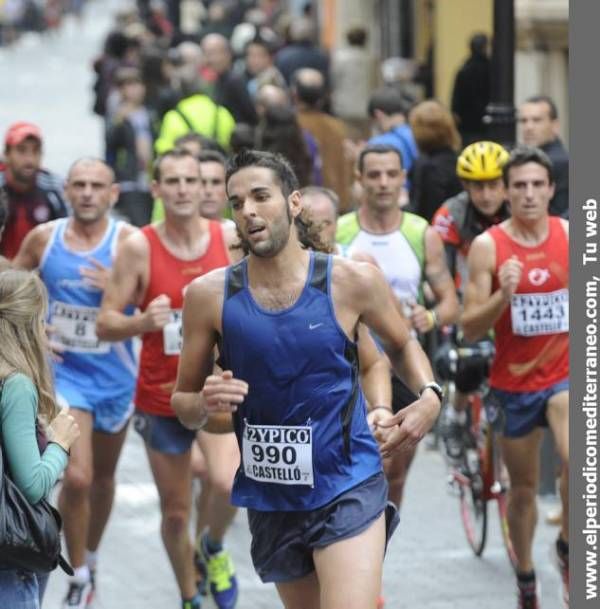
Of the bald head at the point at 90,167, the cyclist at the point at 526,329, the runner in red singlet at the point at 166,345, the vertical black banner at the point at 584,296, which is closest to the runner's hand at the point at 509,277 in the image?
the cyclist at the point at 526,329

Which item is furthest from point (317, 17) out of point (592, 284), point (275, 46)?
point (592, 284)

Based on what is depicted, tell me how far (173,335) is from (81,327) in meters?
0.63

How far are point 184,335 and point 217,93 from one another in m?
9.90

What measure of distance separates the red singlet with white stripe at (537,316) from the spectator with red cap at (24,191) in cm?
271

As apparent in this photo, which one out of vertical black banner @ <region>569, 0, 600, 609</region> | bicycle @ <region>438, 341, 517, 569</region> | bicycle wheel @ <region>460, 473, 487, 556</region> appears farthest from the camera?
bicycle wheel @ <region>460, 473, 487, 556</region>

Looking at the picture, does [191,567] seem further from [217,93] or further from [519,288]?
[217,93]

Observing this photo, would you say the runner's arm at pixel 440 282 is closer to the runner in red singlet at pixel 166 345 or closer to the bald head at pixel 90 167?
the runner in red singlet at pixel 166 345

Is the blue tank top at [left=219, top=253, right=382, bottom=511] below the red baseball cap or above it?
below

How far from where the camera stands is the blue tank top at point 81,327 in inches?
350

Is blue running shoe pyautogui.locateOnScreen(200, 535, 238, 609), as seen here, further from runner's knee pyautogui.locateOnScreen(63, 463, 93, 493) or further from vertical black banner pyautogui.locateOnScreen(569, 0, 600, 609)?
vertical black banner pyautogui.locateOnScreen(569, 0, 600, 609)

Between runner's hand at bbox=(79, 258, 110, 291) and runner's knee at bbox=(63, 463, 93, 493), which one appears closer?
runner's knee at bbox=(63, 463, 93, 493)

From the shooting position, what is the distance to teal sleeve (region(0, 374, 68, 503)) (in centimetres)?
577

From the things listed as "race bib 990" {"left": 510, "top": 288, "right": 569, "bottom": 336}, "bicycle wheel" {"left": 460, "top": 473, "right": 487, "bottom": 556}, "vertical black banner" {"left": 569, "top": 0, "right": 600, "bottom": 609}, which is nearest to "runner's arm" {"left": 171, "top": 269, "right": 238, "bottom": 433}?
"vertical black banner" {"left": 569, "top": 0, "right": 600, "bottom": 609}

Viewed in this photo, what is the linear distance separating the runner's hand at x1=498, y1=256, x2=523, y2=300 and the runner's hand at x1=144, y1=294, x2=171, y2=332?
4.58 ft
